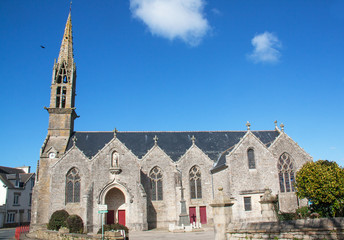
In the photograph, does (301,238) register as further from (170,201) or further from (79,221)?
(170,201)

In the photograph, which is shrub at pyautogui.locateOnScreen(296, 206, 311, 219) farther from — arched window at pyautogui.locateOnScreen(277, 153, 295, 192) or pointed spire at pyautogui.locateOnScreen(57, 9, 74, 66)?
pointed spire at pyautogui.locateOnScreen(57, 9, 74, 66)

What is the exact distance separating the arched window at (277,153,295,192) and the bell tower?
22474 mm

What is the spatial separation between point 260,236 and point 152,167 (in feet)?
65.6

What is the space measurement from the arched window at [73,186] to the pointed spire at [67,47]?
13.9 m

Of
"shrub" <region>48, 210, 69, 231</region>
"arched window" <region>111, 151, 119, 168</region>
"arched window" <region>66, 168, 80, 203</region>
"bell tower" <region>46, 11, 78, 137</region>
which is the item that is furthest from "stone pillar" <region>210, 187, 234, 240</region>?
"bell tower" <region>46, 11, 78, 137</region>

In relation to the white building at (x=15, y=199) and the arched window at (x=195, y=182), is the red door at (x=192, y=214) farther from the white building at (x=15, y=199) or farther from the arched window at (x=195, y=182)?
the white building at (x=15, y=199)

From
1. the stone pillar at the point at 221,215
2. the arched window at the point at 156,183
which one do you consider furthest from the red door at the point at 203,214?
the stone pillar at the point at 221,215

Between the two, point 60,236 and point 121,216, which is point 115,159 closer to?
point 121,216

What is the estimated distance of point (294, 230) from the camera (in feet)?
30.3

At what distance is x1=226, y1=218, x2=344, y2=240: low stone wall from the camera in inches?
334

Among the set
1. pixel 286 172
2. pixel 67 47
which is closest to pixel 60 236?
pixel 286 172

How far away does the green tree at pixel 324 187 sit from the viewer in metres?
21.0

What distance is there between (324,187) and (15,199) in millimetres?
42380

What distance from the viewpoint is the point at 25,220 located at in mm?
45406
